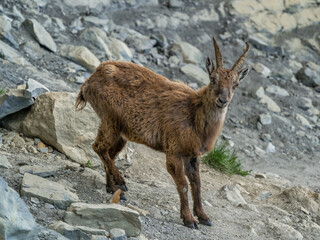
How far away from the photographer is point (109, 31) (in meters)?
13.9

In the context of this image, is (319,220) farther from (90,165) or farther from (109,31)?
(109,31)

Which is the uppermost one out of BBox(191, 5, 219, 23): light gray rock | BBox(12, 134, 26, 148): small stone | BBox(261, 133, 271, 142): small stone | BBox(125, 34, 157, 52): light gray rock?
BBox(191, 5, 219, 23): light gray rock

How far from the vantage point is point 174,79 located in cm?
1314

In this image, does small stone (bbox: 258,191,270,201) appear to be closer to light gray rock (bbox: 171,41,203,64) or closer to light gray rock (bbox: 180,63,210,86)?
light gray rock (bbox: 180,63,210,86)

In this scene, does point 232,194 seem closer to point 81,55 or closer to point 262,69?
point 81,55

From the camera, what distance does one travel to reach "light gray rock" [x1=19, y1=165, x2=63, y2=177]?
22.4 feet

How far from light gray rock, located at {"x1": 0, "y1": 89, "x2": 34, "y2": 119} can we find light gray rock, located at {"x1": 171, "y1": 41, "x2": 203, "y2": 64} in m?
6.56

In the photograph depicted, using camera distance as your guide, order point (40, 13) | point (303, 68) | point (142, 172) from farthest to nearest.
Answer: point (303, 68), point (40, 13), point (142, 172)

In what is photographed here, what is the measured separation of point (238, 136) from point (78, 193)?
6.29m

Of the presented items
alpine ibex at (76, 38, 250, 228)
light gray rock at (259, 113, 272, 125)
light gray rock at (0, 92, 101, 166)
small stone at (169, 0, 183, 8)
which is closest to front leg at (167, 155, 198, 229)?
alpine ibex at (76, 38, 250, 228)

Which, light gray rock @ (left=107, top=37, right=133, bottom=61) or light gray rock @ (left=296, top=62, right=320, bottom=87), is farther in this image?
light gray rock @ (left=296, top=62, right=320, bottom=87)

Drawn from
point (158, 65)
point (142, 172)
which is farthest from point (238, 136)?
point (142, 172)

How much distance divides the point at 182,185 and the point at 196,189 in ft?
1.17

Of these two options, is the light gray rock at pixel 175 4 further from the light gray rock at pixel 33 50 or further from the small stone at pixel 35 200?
the small stone at pixel 35 200
